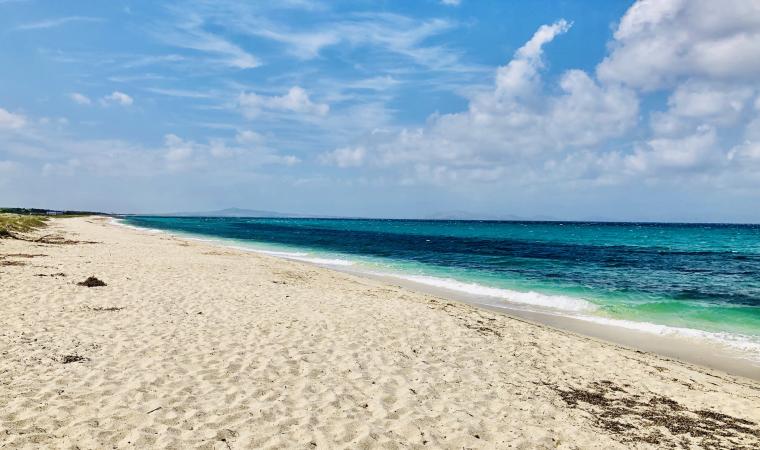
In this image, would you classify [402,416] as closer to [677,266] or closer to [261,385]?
[261,385]

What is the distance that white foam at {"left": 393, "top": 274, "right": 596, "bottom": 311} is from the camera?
20797 mm

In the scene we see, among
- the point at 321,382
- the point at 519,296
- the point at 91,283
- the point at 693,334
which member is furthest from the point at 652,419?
the point at 91,283

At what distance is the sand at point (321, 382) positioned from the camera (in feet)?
21.6

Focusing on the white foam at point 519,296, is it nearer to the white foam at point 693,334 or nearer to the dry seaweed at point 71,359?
the white foam at point 693,334

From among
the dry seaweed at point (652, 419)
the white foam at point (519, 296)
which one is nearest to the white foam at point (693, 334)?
the white foam at point (519, 296)

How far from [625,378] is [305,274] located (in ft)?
58.2

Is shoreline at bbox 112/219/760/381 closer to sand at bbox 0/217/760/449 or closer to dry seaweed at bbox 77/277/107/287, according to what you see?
sand at bbox 0/217/760/449

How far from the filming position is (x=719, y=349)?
562 inches

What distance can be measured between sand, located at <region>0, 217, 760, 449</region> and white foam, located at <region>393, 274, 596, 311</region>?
6.04m

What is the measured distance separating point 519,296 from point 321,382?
16363 mm

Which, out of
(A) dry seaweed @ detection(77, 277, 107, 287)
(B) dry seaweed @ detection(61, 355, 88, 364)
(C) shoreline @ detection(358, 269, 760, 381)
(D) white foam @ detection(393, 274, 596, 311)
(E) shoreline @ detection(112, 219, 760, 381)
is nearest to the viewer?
(B) dry seaweed @ detection(61, 355, 88, 364)

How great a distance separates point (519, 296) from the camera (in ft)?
74.8

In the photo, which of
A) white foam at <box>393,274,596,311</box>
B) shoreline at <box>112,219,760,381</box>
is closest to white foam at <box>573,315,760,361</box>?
shoreline at <box>112,219,760,381</box>

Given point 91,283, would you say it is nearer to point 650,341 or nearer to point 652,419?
point 652,419
